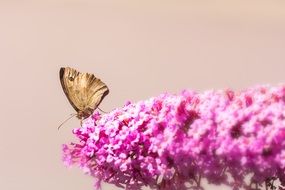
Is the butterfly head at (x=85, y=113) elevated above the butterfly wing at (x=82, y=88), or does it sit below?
below

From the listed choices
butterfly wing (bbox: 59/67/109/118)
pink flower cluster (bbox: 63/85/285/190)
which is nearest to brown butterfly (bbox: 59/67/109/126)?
butterfly wing (bbox: 59/67/109/118)

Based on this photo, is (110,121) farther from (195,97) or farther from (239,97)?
(239,97)

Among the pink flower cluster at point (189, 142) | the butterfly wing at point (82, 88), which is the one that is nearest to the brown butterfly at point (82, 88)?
the butterfly wing at point (82, 88)

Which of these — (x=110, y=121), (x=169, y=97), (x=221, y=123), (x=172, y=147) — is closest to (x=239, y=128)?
(x=221, y=123)

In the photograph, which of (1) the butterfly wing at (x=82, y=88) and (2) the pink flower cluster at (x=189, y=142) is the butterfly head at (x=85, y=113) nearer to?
(1) the butterfly wing at (x=82, y=88)

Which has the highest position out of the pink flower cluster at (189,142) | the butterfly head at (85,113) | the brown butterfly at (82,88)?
the brown butterfly at (82,88)

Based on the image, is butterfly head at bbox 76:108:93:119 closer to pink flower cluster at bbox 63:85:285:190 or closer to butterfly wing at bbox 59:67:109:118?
butterfly wing at bbox 59:67:109:118
